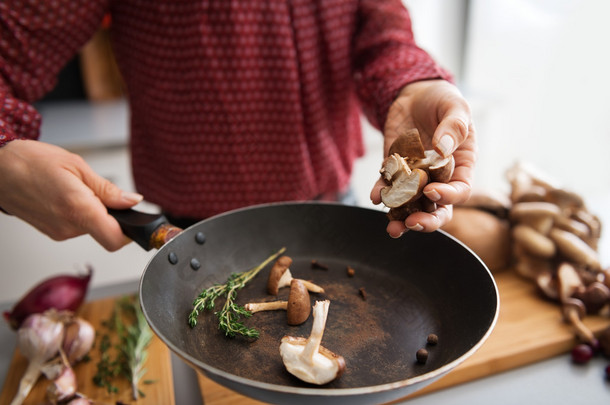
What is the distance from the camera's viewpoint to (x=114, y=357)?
0.99m

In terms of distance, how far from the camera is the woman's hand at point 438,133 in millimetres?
646

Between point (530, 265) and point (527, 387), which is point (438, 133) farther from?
point (530, 265)

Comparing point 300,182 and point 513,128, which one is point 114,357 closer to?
point 300,182

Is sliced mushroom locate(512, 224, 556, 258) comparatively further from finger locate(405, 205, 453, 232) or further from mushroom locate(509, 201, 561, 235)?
finger locate(405, 205, 453, 232)

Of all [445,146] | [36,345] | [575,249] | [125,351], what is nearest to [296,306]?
[445,146]

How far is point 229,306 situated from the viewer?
750 mm

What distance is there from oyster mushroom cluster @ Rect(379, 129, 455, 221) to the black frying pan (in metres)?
0.16

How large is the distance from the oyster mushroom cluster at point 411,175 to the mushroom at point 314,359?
182 millimetres

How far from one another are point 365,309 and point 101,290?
0.85m

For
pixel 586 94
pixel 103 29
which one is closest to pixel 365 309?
pixel 586 94

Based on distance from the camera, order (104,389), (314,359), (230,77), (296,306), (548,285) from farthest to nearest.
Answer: (548,285) → (230,77) → (104,389) → (296,306) → (314,359)

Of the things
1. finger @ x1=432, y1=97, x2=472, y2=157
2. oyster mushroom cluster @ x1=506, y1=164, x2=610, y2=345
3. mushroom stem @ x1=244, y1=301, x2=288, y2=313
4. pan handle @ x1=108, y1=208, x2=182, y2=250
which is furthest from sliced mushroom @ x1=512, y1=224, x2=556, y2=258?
pan handle @ x1=108, y1=208, x2=182, y2=250

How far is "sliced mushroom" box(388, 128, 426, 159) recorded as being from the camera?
27.0 inches

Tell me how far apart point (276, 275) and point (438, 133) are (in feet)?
1.18
